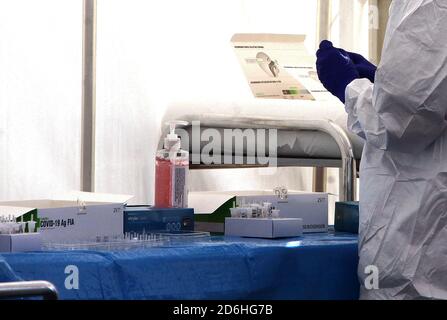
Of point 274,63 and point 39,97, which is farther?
point 39,97

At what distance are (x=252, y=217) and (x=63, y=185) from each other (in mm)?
1196

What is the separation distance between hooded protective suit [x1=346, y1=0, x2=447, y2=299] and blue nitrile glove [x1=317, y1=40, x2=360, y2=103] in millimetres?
159

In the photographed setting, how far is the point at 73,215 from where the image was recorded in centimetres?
152

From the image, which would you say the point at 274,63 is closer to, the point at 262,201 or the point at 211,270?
the point at 262,201

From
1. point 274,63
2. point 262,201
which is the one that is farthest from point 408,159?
point 274,63

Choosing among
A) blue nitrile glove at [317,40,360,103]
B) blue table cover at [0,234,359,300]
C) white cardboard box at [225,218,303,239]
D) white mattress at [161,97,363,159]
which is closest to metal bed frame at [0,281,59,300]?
blue table cover at [0,234,359,300]

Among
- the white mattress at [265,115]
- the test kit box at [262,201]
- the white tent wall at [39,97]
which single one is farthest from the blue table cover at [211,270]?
the white mattress at [265,115]

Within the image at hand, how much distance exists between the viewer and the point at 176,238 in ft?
5.39

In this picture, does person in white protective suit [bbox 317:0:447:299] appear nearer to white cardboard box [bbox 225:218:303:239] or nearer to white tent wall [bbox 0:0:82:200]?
white cardboard box [bbox 225:218:303:239]

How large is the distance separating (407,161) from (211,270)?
16.0 inches

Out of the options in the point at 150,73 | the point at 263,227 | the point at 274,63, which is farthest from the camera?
the point at 150,73

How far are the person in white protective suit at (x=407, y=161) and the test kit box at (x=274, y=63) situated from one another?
19.9 inches

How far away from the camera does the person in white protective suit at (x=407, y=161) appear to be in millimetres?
1504
